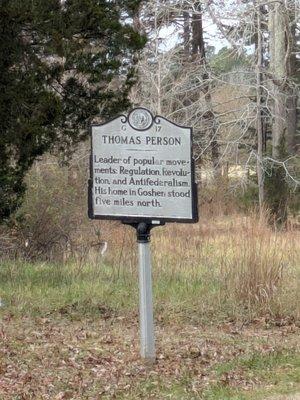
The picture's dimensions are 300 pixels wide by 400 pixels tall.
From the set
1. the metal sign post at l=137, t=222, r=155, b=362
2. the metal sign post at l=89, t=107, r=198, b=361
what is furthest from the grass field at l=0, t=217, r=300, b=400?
the metal sign post at l=89, t=107, r=198, b=361

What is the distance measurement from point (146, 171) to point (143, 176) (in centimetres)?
5

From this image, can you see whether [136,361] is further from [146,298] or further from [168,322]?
[168,322]

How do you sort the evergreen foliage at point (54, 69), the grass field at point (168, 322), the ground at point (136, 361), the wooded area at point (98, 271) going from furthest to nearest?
1. the evergreen foliage at point (54, 69)
2. the wooded area at point (98, 271)
3. the grass field at point (168, 322)
4. the ground at point (136, 361)

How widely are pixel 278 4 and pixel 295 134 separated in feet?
37.5

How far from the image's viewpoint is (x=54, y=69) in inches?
356

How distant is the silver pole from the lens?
6.04 metres

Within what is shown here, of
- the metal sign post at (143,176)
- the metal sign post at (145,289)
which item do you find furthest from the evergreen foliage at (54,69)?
the metal sign post at (145,289)

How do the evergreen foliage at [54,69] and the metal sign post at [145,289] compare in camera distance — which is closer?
the metal sign post at [145,289]

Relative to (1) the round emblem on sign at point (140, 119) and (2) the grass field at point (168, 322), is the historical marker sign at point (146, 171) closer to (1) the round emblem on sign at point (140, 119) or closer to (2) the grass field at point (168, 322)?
(1) the round emblem on sign at point (140, 119)

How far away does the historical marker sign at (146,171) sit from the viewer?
596 cm

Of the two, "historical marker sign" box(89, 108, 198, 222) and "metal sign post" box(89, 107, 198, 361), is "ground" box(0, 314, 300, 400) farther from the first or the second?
"historical marker sign" box(89, 108, 198, 222)

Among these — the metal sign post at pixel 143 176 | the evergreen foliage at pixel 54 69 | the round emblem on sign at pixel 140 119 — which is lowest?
the metal sign post at pixel 143 176

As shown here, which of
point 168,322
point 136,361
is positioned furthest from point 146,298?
point 168,322

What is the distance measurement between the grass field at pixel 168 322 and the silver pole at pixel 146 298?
8.3 inches
